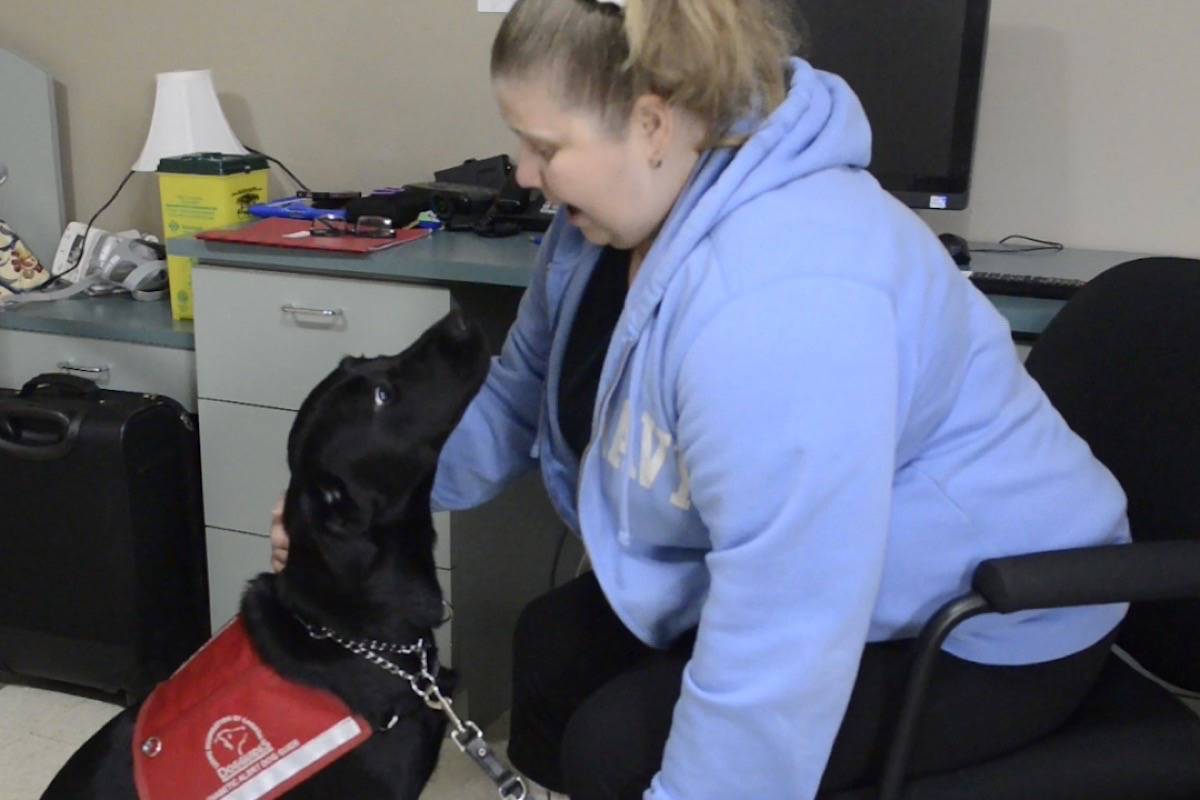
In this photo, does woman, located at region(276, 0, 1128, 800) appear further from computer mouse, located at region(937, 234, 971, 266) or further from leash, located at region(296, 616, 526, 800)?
computer mouse, located at region(937, 234, 971, 266)

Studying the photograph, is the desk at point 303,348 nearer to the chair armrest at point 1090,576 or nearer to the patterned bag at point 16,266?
the patterned bag at point 16,266

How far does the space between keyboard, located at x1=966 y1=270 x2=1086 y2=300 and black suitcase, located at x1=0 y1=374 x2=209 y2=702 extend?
4.23 ft

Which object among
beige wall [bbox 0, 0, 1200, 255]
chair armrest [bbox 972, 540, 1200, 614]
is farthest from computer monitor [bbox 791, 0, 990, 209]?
chair armrest [bbox 972, 540, 1200, 614]

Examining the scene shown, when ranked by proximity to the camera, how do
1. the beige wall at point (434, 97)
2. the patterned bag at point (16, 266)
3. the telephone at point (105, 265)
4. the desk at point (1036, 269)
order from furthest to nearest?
the patterned bag at point (16, 266) → the telephone at point (105, 265) → the beige wall at point (434, 97) → the desk at point (1036, 269)

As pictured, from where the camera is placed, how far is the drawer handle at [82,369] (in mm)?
2031

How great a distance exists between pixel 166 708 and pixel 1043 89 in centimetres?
157

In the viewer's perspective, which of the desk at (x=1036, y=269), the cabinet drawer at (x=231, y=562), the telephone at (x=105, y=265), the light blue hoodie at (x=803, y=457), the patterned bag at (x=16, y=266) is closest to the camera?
the light blue hoodie at (x=803, y=457)

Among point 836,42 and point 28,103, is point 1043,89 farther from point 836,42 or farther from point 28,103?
point 28,103

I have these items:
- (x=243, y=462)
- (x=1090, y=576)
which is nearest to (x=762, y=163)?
(x=1090, y=576)

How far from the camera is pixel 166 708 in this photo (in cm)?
125

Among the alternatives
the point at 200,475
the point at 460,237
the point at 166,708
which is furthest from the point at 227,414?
the point at 166,708

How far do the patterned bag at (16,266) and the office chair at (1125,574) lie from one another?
6.33ft

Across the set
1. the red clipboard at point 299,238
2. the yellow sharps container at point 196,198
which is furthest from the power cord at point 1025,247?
the yellow sharps container at point 196,198

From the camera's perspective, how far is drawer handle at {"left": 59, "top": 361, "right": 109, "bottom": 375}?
203cm
